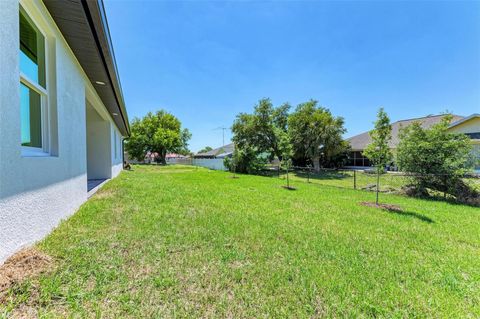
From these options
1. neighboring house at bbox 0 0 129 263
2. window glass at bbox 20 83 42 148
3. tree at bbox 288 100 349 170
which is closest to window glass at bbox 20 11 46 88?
neighboring house at bbox 0 0 129 263

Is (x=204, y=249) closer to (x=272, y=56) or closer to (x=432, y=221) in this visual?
(x=432, y=221)

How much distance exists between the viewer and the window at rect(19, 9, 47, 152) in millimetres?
2682

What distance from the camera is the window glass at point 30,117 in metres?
2.66

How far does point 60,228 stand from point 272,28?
1152 centimetres

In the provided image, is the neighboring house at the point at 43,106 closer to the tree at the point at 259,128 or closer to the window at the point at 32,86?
the window at the point at 32,86

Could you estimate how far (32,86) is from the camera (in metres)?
2.85

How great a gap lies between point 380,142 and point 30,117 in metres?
8.70


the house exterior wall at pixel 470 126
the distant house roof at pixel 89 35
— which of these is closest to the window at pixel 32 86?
the distant house roof at pixel 89 35

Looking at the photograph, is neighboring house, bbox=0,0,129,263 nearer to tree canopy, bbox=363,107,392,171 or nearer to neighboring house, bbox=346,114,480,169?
tree canopy, bbox=363,107,392,171

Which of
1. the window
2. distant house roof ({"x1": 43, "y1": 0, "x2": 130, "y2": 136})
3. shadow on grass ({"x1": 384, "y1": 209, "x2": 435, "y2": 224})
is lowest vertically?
shadow on grass ({"x1": 384, "y1": 209, "x2": 435, "y2": 224})

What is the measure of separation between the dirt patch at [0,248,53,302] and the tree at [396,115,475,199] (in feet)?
39.1

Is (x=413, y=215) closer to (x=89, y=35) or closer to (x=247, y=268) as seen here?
(x=247, y=268)

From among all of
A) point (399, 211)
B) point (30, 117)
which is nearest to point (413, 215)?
point (399, 211)

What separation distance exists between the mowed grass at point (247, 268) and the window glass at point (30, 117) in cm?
144
